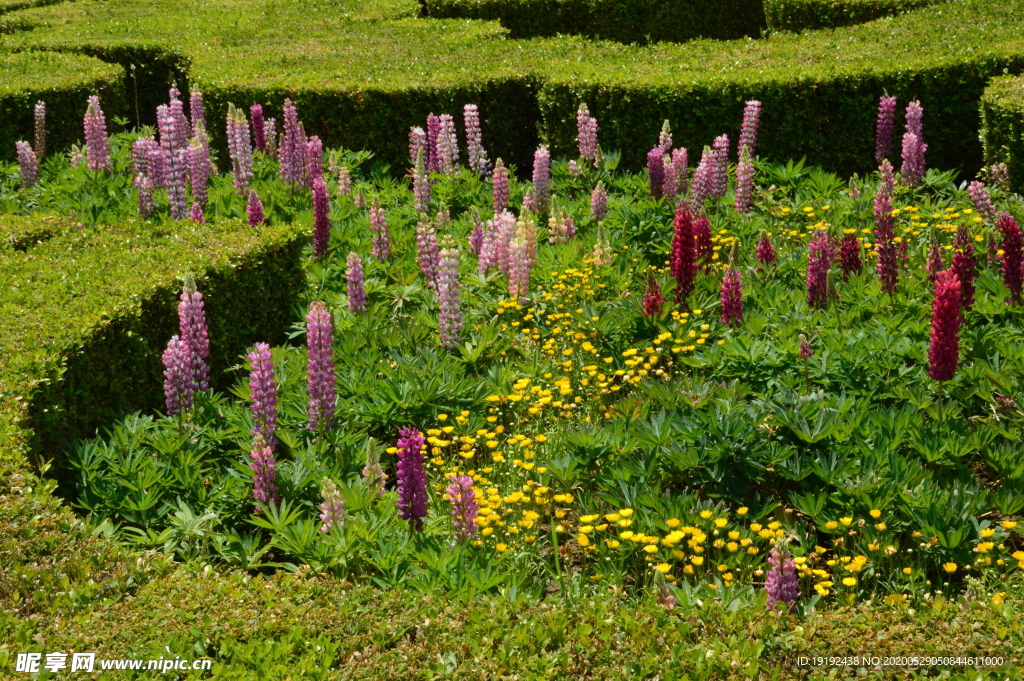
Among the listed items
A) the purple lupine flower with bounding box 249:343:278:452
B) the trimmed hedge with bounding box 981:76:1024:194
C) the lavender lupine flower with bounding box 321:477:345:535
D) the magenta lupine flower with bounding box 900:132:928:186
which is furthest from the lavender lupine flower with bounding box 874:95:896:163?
the lavender lupine flower with bounding box 321:477:345:535

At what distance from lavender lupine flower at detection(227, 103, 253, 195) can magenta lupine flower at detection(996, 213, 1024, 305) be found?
6497mm

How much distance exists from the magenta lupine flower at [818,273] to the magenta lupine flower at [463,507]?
348cm

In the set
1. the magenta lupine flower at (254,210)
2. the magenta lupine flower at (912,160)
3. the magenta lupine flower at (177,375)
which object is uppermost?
the magenta lupine flower at (912,160)

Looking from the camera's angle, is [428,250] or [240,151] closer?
[428,250]

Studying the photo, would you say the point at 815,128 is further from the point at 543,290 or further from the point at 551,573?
the point at 551,573

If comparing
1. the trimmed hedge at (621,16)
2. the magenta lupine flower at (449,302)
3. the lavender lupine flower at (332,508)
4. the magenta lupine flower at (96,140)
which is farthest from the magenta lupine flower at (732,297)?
the trimmed hedge at (621,16)

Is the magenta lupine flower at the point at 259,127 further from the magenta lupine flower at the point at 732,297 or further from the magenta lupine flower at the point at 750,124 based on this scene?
the magenta lupine flower at the point at 732,297

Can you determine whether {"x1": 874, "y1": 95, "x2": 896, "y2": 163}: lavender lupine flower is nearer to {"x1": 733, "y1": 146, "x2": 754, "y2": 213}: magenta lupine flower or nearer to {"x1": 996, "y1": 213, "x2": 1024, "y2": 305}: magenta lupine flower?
{"x1": 733, "y1": 146, "x2": 754, "y2": 213}: magenta lupine flower

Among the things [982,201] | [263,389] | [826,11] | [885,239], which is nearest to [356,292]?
[263,389]

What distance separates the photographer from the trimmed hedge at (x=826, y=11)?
15.5 meters

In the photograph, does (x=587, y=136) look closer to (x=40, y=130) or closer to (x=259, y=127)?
(x=259, y=127)

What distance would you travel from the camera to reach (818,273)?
7.85 m

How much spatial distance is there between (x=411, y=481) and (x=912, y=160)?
6726 mm

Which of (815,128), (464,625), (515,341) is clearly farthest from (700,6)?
(464,625)
